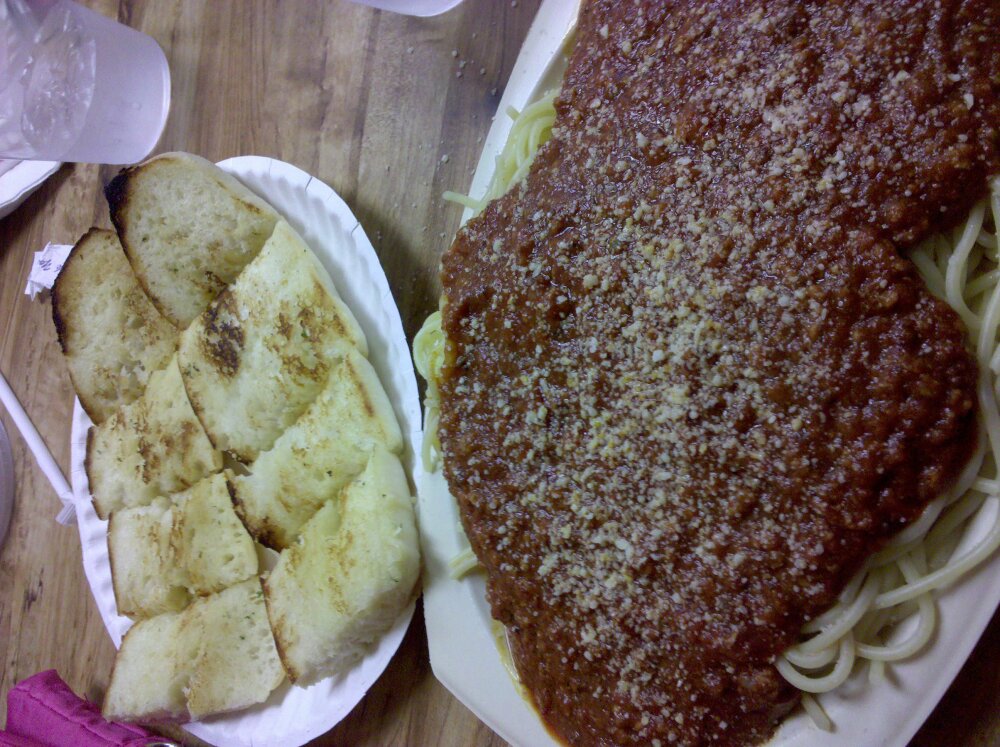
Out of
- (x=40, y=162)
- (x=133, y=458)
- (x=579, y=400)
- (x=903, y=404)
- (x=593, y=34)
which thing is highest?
(x=593, y=34)

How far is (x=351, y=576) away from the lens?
7.24 ft

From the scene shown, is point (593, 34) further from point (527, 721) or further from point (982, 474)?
point (527, 721)

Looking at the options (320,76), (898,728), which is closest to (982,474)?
(898,728)


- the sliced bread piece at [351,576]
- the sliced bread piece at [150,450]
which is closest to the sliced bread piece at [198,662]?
the sliced bread piece at [351,576]

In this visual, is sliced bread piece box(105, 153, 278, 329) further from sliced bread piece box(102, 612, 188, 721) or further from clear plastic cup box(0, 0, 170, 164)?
sliced bread piece box(102, 612, 188, 721)

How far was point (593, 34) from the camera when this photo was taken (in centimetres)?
182

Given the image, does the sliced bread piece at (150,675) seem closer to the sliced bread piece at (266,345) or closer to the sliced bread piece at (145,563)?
the sliced bread piece at (145,563)

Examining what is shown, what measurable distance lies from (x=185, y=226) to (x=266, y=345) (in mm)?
668

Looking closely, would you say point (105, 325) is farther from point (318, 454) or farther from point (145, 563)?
point (318, 454)

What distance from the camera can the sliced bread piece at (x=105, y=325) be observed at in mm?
3135

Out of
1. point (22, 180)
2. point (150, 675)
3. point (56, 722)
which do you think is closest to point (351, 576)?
point (150, 675)


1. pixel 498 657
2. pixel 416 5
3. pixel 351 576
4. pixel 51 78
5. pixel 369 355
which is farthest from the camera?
pixel 51 78

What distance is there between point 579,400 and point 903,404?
0.69m

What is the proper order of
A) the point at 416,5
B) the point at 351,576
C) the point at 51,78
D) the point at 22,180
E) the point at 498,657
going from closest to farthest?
the point at 498,657
the point at 351,576
the point at 416,5
the point at 51,78
the point at 22,180
